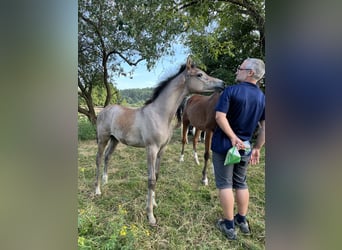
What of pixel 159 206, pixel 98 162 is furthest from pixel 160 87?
pixel 159 206

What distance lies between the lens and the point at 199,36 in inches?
59.7

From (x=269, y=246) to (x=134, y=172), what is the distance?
92 centimetres

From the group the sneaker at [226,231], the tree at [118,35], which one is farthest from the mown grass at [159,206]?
the tree at [118,35]

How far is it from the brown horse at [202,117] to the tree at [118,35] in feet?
1.18

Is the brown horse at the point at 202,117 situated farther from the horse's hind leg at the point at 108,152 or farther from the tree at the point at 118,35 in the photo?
the horse's hind leg at the point at 108,152

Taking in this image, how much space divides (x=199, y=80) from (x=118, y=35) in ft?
1.90

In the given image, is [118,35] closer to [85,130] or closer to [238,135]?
[85,130]

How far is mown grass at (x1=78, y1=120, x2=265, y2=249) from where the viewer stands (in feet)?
4.68

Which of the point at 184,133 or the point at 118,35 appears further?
the point at 184,133

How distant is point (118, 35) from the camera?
1.56 metres

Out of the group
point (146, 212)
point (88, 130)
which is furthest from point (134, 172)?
point (88, 130)

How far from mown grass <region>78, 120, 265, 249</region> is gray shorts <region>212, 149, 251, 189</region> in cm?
4

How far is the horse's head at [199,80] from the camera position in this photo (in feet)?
4.93
